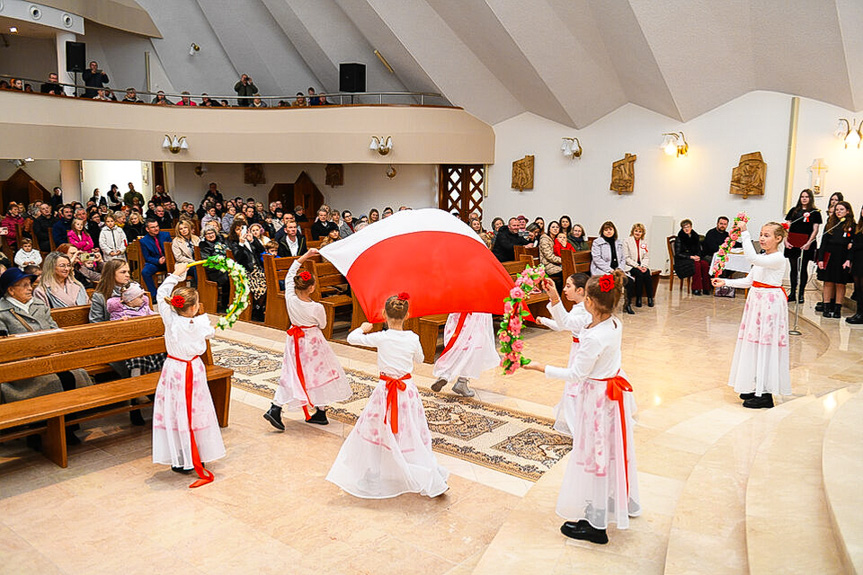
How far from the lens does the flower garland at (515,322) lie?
13.0ft

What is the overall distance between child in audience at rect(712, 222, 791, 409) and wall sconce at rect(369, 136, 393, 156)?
11.2m

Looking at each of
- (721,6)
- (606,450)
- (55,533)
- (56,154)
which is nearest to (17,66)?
(56,154)

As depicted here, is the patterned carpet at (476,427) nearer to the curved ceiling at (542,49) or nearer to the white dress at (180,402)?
the white dress at (180,402)

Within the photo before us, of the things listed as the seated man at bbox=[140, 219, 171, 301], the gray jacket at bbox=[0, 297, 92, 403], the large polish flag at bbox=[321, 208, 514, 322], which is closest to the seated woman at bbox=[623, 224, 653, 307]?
the large polish flag at bbox=[321, 208, 514, 322]

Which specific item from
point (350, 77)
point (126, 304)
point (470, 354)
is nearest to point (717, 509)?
point (470, 354)

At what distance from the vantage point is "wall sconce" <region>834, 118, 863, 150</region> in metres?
11.4

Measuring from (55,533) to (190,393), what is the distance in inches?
44.7

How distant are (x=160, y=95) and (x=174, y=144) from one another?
1.16 meters

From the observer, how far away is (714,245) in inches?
495

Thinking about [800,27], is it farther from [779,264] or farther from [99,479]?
[99,479]

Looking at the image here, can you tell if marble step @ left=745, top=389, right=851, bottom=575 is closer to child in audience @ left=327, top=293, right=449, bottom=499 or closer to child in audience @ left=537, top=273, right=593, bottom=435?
child in audience @ left=537, top=273, right=593, bottom=435

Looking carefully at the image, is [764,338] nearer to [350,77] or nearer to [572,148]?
[572,148]

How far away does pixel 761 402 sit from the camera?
6.23 metres

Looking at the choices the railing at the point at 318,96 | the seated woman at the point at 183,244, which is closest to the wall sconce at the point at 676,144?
the railing at the point at 318,96
